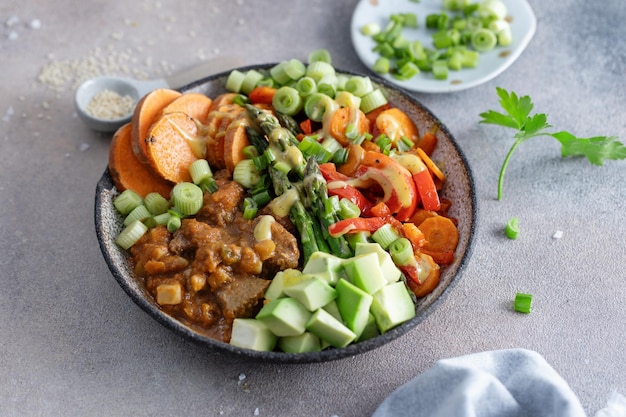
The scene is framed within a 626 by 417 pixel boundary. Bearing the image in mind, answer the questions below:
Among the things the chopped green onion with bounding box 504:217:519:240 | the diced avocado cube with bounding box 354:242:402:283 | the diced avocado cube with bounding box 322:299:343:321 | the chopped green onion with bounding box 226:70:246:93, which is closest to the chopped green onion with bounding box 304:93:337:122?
the chopped green onion with bounding box 226:70:246:93

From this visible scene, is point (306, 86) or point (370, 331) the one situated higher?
point (306, 86)

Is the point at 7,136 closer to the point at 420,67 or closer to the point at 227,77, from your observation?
the point at 227,77

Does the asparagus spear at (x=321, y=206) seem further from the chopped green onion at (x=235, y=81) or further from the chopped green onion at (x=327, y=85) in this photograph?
the chopped green onion at (x=235, y=81)

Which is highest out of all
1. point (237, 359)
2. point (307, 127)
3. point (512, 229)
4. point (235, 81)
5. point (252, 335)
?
point (235, 81)

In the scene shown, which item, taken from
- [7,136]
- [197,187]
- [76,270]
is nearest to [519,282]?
[197,187]

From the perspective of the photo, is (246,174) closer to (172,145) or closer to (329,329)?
(172,145)

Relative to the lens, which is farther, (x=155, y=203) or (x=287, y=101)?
(x=287, y=101)

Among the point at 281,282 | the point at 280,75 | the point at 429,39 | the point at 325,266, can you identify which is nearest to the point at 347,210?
the point at 325,266
